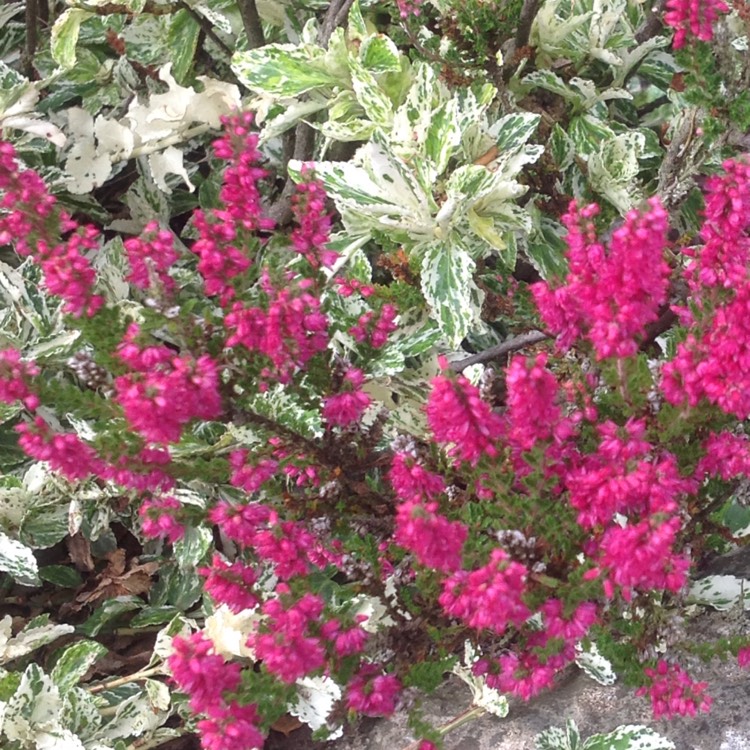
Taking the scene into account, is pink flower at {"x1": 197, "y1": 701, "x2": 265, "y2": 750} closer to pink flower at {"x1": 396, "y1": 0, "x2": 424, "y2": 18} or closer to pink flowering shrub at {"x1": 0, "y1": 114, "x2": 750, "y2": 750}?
pink flowering shrub at {"x1": 0, "y1": 114, "x2": 750, "y2": 750}

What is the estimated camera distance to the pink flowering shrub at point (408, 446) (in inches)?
29.4

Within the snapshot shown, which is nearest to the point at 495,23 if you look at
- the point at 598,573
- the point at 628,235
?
the point at 628,235

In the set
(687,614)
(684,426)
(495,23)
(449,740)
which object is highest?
(495,23)

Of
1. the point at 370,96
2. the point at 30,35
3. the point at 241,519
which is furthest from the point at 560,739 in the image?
the point at 30,35

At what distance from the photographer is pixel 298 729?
4.34 feet

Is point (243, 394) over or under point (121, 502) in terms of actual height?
over

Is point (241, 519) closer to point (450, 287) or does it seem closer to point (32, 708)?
point (450, 287)

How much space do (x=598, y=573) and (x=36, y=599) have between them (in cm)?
107

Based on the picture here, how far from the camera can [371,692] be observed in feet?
3.07

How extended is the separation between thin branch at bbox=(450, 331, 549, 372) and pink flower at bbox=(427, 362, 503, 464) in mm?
557

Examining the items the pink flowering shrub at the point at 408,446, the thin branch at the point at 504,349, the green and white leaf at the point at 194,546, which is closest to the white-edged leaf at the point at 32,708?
the green and white leaf at the point at 194,546

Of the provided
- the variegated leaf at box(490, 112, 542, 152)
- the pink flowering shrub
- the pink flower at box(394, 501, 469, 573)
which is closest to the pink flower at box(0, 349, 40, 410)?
the pink flowering shrub

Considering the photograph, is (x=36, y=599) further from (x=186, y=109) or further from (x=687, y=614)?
(x=687, y=614)

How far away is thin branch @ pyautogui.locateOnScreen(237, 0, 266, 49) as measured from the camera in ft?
4.62
